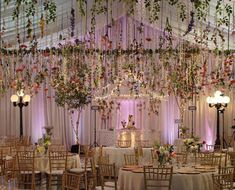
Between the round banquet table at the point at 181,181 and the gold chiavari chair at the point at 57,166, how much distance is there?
215cm

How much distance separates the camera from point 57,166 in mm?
11297

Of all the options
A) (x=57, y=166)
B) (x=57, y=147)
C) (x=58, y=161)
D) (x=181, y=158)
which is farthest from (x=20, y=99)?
(x=181, y=158)

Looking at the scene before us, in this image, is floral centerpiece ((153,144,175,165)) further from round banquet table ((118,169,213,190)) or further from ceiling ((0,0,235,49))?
ceiling ((0,0,235,49))

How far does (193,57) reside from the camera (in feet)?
48.2

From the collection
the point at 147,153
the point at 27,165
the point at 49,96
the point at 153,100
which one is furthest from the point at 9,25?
the point at 153,100

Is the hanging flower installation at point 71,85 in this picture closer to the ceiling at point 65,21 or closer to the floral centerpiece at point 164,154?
the ceiling at point 65,21

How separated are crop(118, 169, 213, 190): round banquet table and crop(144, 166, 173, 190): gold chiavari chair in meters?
0.11

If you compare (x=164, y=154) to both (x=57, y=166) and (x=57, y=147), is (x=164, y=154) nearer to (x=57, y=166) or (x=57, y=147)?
(x=57, y=166)

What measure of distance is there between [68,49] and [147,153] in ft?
12.1

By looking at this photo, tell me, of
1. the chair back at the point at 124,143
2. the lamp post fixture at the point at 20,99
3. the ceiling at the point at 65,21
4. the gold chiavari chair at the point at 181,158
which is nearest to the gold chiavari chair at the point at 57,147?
the chair back at the point at 124,143

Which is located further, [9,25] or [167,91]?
[167,91]

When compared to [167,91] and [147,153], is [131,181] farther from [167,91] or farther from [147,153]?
[167,91]

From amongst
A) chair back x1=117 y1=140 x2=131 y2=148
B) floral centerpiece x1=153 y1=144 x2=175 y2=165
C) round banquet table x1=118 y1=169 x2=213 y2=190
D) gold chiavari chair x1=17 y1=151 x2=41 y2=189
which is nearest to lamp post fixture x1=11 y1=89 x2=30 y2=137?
chair back x1=117 y1=140 x2=131 y2=148

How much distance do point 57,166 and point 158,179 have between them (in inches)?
135
